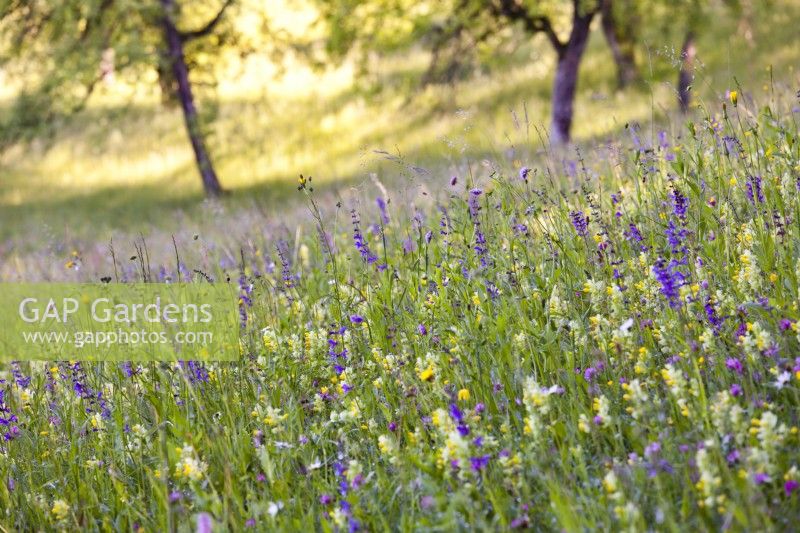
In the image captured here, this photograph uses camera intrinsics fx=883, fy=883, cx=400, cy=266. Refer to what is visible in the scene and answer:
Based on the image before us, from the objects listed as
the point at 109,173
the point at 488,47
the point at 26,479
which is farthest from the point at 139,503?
the point at 109,173

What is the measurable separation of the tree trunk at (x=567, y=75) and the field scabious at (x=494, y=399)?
1140 cm

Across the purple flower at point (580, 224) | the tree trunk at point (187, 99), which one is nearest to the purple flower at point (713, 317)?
the purple flower at point (580, 224)

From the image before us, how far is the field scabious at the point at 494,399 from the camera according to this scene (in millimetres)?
2781

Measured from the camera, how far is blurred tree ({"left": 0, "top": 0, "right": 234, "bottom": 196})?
653 inches

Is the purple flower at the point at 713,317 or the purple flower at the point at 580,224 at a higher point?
the purple flower at the point at 580,224

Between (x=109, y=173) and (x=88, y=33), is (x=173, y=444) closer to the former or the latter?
(x=88, y=33)

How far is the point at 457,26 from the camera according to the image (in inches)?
631

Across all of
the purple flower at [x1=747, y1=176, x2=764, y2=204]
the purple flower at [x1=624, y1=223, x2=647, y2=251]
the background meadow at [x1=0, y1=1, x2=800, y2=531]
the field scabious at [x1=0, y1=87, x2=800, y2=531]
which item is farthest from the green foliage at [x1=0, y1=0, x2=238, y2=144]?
the purple flower at [x1=747, y1=176, x2=764, y2=204]

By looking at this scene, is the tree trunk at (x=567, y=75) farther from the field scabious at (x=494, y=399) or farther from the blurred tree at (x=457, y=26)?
the field scabious at (x=494, y=399)

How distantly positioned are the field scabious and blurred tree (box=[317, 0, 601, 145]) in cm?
1099

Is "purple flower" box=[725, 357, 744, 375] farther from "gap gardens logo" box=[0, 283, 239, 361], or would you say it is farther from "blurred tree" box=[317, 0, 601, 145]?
"blurred tree" box=[317, 0, 601, 145]

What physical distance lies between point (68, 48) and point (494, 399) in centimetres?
1581

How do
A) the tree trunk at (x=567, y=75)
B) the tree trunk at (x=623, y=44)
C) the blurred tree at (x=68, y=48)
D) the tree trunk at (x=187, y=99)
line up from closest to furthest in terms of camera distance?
1. the tree trunk at (x=567, y=75)
2. the blurred tree at (x=68, y=48)
3. the tree trunk at (x=623, y=44)
4. the tree trunk at (x=187, y=99)

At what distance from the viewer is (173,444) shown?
3695mm
